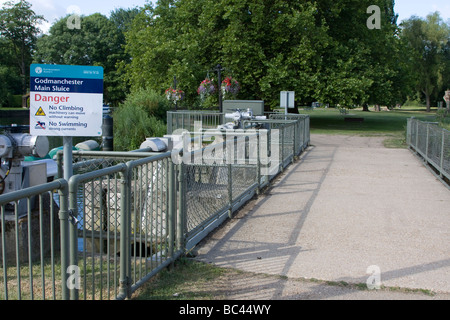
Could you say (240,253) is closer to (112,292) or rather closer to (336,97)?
(112,292)

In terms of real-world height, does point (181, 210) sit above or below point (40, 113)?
below

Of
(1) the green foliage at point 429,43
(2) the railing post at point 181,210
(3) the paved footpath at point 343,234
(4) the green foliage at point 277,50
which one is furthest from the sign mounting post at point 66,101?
(1) the green foliage at point 429,43

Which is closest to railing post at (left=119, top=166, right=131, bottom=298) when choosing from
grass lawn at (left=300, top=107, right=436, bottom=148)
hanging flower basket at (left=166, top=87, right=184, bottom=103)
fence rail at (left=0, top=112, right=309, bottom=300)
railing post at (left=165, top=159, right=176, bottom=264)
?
fence rail at (left=0, top=112, right=309, bottom=300)

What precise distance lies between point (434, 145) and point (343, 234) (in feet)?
24.1

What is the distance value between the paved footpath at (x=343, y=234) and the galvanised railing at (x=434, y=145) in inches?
18.3

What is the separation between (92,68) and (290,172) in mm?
8523

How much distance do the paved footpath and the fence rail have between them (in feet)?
1.66

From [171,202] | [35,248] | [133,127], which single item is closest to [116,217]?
[171,202]

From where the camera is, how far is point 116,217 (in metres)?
4.21

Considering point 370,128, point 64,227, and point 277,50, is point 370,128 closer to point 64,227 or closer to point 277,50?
point 277,50

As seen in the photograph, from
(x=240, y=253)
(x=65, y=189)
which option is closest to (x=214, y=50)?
(x=240, y=253)

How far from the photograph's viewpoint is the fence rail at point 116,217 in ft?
11.0

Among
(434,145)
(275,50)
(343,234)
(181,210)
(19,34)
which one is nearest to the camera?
(181,210)

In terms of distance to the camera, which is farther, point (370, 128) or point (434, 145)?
point (370, 128)
